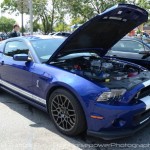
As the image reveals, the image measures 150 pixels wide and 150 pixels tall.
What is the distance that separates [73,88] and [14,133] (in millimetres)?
1200

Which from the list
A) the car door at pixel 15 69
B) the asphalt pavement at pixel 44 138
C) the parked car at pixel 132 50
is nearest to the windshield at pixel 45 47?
the car door at pixel 15 69

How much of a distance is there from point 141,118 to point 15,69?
242 centimetres

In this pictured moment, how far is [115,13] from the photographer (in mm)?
3811

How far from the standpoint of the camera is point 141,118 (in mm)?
3346

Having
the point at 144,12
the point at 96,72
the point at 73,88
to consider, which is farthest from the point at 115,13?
the point at 73,88

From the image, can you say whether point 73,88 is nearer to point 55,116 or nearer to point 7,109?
point 55,116

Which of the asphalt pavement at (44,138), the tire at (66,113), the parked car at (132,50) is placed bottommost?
the asphalt pavement at (44,138)

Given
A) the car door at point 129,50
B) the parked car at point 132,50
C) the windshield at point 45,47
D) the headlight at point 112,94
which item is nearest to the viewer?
the headlight at point 112,94

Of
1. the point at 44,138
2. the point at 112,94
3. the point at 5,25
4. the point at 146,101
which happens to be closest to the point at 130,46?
the point at 146,101

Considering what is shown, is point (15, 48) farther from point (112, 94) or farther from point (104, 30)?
point (112, 94)

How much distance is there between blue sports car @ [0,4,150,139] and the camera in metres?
3.16

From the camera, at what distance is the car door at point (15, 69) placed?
4305 millimetres

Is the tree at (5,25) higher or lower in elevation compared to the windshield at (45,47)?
higher

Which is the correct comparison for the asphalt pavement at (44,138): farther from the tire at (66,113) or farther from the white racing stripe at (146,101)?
the white racing stripe at (146,101)
